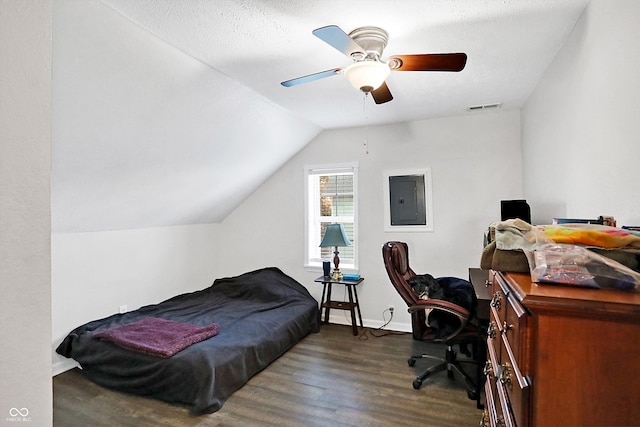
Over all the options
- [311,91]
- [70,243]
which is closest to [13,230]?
[311,91]

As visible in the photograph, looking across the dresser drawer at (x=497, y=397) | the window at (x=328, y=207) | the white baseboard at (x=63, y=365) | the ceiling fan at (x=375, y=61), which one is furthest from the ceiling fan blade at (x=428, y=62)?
the white baseboard at (x=63, y=365)

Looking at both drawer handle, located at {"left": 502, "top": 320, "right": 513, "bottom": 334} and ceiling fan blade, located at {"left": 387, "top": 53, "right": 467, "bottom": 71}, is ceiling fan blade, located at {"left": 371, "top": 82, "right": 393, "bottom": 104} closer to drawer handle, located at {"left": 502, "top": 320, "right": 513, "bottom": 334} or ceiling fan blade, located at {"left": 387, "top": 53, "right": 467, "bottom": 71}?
ceiling fan blade, located at {"left": 387, "top": 53, "right": 467, "bottom": 71}

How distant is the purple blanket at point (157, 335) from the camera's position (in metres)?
2.69

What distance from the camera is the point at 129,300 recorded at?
12.4 feet

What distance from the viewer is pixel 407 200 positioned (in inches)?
161

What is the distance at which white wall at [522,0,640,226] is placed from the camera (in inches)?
56.0

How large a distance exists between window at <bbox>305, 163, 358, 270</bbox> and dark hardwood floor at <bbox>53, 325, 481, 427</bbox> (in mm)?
1476

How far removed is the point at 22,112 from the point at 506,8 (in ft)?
6.99

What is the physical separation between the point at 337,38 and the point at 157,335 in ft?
8.76

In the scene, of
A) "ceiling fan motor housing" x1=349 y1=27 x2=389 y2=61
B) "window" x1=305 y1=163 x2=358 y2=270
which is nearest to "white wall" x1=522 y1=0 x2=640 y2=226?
"ceiling fan motor housing" x1=349 y1=27 x2=389 y2=61

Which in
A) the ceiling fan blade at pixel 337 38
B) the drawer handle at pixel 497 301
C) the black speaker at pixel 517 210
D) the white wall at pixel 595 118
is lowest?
the drawer handle at pixel 497 301

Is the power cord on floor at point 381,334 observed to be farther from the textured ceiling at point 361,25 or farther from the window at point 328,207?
the textured ceiling at point 361,25

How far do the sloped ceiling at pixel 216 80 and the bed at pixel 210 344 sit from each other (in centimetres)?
106

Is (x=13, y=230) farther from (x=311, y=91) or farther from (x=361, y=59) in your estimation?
(x=311, y=91)
